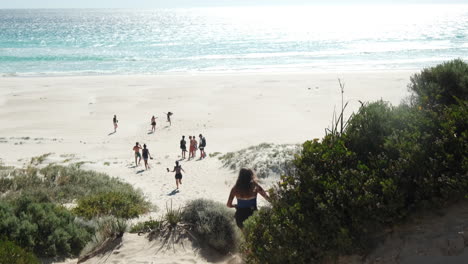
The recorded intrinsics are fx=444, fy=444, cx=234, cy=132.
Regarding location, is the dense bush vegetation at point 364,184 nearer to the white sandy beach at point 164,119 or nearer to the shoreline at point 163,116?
the white sandy beach at point 164,119

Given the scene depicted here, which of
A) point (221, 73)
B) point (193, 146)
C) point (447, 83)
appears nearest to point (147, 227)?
point (447, 83)

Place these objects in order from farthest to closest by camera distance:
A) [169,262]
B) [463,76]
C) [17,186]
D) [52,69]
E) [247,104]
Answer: [52,69] → [247,104] → [17,186] → [463,76] → [169,262]

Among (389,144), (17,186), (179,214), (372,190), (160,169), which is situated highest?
(389,144)

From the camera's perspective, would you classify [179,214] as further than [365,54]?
No

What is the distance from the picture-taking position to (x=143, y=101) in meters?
35.6

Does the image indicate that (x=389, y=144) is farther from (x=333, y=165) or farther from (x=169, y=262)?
(x=169, y=262)

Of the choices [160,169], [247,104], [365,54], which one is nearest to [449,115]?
[160,169]

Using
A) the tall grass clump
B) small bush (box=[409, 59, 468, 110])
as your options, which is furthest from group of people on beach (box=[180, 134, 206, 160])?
the tall grass clump

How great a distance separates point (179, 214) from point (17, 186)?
7.01m

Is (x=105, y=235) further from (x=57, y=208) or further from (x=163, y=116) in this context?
(x=163, y=116)

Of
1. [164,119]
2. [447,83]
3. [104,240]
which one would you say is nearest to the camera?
[104,240]

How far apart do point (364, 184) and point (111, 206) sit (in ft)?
24.1

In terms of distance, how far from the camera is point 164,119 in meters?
29.7

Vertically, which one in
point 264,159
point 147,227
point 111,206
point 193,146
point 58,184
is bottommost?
point 193,146
